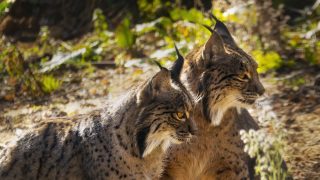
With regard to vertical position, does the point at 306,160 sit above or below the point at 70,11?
below

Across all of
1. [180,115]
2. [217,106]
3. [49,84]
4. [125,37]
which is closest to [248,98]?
[217,106]

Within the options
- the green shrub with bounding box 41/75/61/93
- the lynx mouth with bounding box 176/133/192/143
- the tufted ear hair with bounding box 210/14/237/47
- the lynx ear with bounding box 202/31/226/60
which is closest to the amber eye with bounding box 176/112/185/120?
the lynx mouth with bounding box 176/133/192/143

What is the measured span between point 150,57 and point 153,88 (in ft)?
14.7

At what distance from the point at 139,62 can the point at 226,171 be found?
3655 millimetres

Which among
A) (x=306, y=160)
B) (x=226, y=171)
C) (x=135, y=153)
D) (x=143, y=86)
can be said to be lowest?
(x=306, y=160)

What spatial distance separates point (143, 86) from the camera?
14.4 feet

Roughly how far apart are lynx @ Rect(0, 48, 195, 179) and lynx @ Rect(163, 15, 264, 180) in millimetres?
170

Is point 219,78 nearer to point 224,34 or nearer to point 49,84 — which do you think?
point 224,34

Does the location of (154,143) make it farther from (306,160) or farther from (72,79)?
(72,79)

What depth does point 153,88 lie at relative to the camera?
14.2 feet

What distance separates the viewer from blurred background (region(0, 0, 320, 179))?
7.00 meters

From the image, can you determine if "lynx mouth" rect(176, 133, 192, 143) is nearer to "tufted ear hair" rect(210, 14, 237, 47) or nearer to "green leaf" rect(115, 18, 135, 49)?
"tufted ear hair" rect(210, 14, 237, 47)

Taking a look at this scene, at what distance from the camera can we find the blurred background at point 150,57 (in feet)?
23.0

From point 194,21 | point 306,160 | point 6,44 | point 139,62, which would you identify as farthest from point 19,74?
point 306,160
